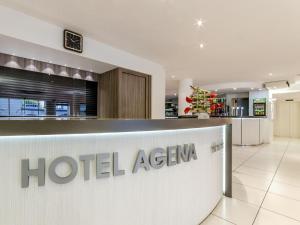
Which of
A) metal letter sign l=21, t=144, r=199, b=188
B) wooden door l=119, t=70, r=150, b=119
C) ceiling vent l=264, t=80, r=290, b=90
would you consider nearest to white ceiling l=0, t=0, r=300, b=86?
wooden door l=119, t=70, r=150, b=119

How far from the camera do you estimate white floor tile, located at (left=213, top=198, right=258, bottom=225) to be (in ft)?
7.21

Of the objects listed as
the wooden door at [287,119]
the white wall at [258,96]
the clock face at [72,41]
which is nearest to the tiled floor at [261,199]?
the clock face at [72,41]

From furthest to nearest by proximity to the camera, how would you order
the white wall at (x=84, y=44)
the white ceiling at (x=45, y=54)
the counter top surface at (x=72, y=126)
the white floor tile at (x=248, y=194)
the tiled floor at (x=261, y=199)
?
the white ceiling at (x=45, y=54), the white wall at (x=84, y=44), the white floor tile at (x=248, y=194), the tiled floor at (x=261, y=199), the counter top surface at (x=72, y=126)

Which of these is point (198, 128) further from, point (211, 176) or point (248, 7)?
point (248, 7)

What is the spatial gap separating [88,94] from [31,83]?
158 centimetres

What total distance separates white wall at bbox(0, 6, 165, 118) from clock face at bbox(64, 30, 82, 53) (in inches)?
3.8

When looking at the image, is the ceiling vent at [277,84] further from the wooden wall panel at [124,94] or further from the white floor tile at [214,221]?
the white floor tile at [214,221]

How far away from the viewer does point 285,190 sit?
316 centimetres

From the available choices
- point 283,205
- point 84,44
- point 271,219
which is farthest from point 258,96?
point 84,44

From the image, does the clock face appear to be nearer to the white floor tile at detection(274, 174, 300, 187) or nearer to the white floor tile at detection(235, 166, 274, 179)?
the white floor tile at detection(235, 166, 274, 179)

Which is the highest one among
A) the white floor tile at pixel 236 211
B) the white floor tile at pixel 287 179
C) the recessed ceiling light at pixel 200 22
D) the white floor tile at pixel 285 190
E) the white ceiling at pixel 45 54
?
the recessed ceiling light at pixel 200 22

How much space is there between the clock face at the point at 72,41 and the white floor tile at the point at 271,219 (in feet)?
13.8

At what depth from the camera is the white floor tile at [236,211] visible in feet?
7.21

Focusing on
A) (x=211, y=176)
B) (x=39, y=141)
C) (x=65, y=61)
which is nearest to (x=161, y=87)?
(x=65, y=61)
